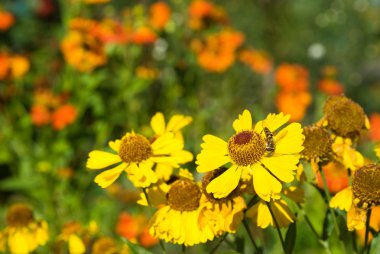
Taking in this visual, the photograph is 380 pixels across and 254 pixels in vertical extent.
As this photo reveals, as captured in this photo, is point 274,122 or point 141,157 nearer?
point 274,122

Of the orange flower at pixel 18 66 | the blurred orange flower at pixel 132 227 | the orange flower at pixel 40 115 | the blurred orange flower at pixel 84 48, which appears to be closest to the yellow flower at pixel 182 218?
the blurred orange flower at pixel 132 227

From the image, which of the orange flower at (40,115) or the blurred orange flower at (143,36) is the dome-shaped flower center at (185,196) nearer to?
the blurred orange flower at (143,36)

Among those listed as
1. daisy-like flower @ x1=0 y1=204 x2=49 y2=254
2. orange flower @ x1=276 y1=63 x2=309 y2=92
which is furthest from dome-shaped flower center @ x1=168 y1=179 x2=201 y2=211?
orange flower @ x1=276 y1=63 x2=309 y2=92

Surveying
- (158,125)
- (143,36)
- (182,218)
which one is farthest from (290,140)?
(143,36)

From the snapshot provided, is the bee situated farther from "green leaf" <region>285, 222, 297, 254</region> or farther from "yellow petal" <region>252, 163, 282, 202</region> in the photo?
"green leaf" <region>285, 222, 297, 254</region>

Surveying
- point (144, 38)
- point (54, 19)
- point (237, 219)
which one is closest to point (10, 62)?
point (144, 38)

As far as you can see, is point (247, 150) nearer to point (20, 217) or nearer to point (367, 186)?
point (367, 186)
